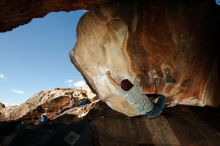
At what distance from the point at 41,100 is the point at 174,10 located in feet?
46.9

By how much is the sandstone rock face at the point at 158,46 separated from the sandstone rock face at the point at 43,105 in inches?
376

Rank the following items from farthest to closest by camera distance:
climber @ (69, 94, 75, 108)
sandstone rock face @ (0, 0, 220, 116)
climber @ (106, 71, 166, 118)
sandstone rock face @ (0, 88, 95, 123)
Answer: sandstone rock face @ (0, 88, 95, 123)
climber @ (69, 94, 75, 108)
sandstone rock face @ (0, 0, 220, 116)
climber @ (106, 71, 166, 118)

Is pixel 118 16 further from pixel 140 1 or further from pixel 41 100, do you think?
pixel 41 100

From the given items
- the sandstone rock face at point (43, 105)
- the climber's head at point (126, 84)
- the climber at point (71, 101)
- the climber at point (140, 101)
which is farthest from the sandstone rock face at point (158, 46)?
the sandstone rock face at point (43, 105)

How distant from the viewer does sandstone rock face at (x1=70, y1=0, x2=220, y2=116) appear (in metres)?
8.33

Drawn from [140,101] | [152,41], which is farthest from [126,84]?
[152,41]

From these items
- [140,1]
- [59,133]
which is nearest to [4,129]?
[59,133]

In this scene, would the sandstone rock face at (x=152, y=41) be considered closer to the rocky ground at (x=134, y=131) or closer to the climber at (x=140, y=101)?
the rocky ground at (x=134, y=131)

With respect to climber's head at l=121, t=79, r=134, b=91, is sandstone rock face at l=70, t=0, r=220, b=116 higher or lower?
higher

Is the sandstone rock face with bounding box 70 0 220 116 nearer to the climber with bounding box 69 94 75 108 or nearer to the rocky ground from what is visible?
the rocky ground

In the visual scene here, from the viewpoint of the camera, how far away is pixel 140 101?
25.7 feet

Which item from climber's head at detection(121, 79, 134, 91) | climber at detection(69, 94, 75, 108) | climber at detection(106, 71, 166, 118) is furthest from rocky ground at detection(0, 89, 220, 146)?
climber at detection(69, 94, 75, 108)

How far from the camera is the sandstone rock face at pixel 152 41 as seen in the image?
27.3 ft

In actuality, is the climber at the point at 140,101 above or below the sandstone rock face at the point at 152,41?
below
